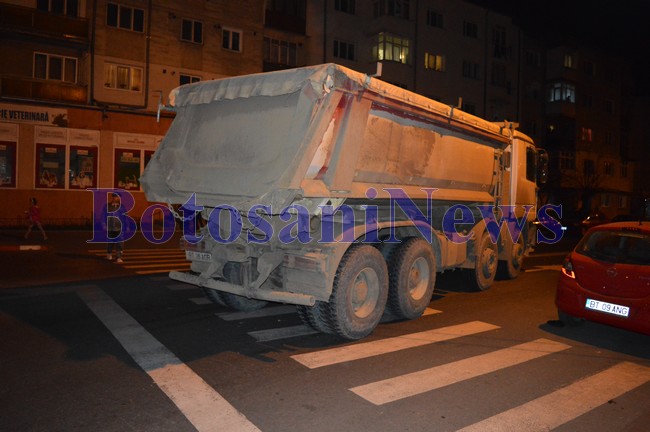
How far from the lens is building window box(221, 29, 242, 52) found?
1140 inches

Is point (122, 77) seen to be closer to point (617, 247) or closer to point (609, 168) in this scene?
point (617, 247)

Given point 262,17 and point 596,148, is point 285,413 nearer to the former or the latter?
point 262,17

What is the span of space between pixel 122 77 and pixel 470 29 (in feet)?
92.2

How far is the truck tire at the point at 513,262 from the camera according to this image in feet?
38.4

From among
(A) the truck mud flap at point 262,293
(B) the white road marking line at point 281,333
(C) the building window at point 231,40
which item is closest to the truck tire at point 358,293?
(A) the truck mud flap at point 262,293

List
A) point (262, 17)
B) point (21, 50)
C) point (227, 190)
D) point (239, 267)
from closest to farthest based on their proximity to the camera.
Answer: point (227, 190)
point (239, 267)
point (21, 50)
point (262, 17)

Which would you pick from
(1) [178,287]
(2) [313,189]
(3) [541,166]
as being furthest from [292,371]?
(3) [541,166]

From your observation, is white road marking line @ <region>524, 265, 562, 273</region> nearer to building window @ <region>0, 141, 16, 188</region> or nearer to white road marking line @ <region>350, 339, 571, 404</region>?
white road marking line @ <region>350, 339, 571, 404</region>

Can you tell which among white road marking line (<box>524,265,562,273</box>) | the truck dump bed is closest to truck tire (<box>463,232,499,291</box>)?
the truck dump bed

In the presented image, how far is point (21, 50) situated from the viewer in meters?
23.9

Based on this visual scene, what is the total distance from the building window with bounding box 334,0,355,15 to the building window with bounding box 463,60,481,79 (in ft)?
36.1

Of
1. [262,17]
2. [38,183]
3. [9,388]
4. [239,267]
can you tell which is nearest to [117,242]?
[239,267]

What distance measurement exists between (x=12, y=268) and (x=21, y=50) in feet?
54.8

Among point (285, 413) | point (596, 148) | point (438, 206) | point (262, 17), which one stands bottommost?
point (285, 413)
